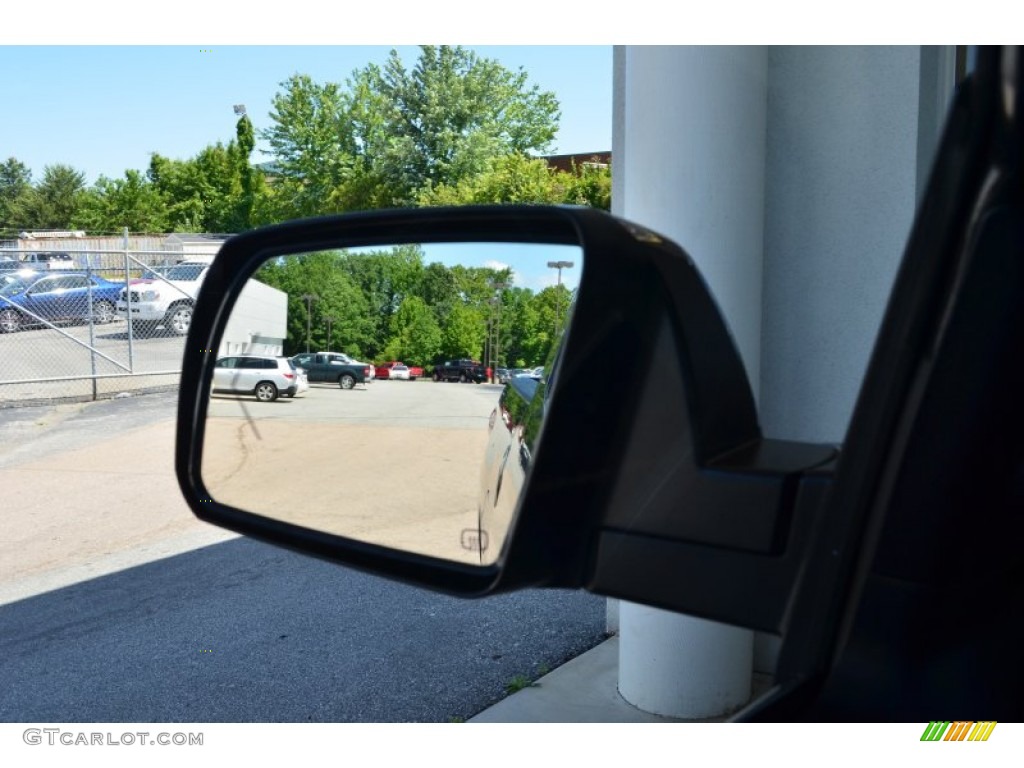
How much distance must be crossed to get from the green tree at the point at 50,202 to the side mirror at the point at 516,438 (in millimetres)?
63214

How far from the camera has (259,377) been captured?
1.47 m

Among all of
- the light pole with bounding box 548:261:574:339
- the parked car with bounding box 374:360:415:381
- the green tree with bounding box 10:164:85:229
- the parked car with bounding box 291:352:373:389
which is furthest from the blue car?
the green tree with bounding box 10:164:85:229

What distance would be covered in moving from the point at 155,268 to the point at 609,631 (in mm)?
12529

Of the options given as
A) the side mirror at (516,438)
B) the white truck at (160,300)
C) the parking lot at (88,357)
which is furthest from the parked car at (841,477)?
the white truck at (160,300)

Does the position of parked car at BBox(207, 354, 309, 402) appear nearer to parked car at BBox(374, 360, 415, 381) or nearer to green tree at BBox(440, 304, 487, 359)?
parked car at BBox(374, 360, 415, 381)

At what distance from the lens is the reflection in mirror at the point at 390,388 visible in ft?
3.43

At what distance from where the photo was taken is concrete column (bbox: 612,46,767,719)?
3168 mm

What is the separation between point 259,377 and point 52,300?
15391 mm

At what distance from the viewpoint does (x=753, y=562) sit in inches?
28.7

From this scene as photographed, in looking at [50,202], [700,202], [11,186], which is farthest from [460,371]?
[11,186]

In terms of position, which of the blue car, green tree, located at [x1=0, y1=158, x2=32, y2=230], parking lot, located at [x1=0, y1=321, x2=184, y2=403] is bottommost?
parking lot, located at [x1=0, y1=321, x2=184, y2=403]

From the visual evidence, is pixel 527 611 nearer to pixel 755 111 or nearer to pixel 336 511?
pixel 755 111

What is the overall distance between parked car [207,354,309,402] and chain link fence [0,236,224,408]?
13.2 m
